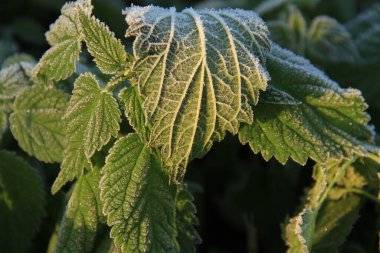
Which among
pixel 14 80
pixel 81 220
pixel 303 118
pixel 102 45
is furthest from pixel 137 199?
pixel 14 80

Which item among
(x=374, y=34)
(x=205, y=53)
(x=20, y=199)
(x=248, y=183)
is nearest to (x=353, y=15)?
(x=374, y=34)

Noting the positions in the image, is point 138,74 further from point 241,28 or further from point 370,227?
point 370,227

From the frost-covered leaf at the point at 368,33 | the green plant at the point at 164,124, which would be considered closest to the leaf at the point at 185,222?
the green plant at the point at 164,124

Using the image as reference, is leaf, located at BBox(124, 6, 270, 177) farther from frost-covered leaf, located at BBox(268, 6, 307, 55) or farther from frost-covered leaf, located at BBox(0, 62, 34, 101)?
frost-covered leaf, located at BBox(268, 6, 307, 55)

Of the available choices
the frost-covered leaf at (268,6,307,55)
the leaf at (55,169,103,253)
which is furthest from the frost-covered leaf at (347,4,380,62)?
the leaf at (55,169,103,253)

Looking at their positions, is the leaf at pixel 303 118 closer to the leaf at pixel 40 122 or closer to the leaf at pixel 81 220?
the leaf at pixel 81 220

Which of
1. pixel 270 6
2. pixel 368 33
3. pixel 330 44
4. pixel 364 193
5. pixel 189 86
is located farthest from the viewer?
pixel 270 6

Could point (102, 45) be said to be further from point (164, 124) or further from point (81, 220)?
point (81, 220)
